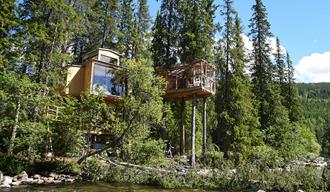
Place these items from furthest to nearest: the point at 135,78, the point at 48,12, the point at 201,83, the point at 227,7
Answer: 1. the point at 227,7
2. the point at 201,83
3. the point at 48,12
4. the point at 135,78

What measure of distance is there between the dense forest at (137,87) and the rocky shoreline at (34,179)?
103cm

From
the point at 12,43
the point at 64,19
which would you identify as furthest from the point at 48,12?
the point at 12,43

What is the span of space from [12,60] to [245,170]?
568 inches

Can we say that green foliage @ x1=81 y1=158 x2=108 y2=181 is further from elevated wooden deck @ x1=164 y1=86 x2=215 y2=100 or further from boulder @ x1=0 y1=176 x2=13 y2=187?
elevated wooden deck @ x1=164 y1=86 x2=215 y2=100

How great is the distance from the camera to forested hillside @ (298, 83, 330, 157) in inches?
3125

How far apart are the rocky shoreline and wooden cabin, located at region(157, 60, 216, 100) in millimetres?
9261

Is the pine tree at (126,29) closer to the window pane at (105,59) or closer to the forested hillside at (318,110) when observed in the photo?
the window pane at (105,59)

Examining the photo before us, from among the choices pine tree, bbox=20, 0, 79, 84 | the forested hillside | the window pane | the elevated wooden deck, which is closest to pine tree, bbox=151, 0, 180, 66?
the elevated wooden deck

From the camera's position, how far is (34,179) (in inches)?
612

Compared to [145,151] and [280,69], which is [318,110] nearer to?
[280,69]

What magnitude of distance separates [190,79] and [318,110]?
112 meters

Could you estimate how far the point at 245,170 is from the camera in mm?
15148

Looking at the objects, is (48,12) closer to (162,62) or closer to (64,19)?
(64,19)

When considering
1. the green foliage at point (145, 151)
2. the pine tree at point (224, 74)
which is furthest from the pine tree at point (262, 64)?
the green foliage at point (145, 151)
